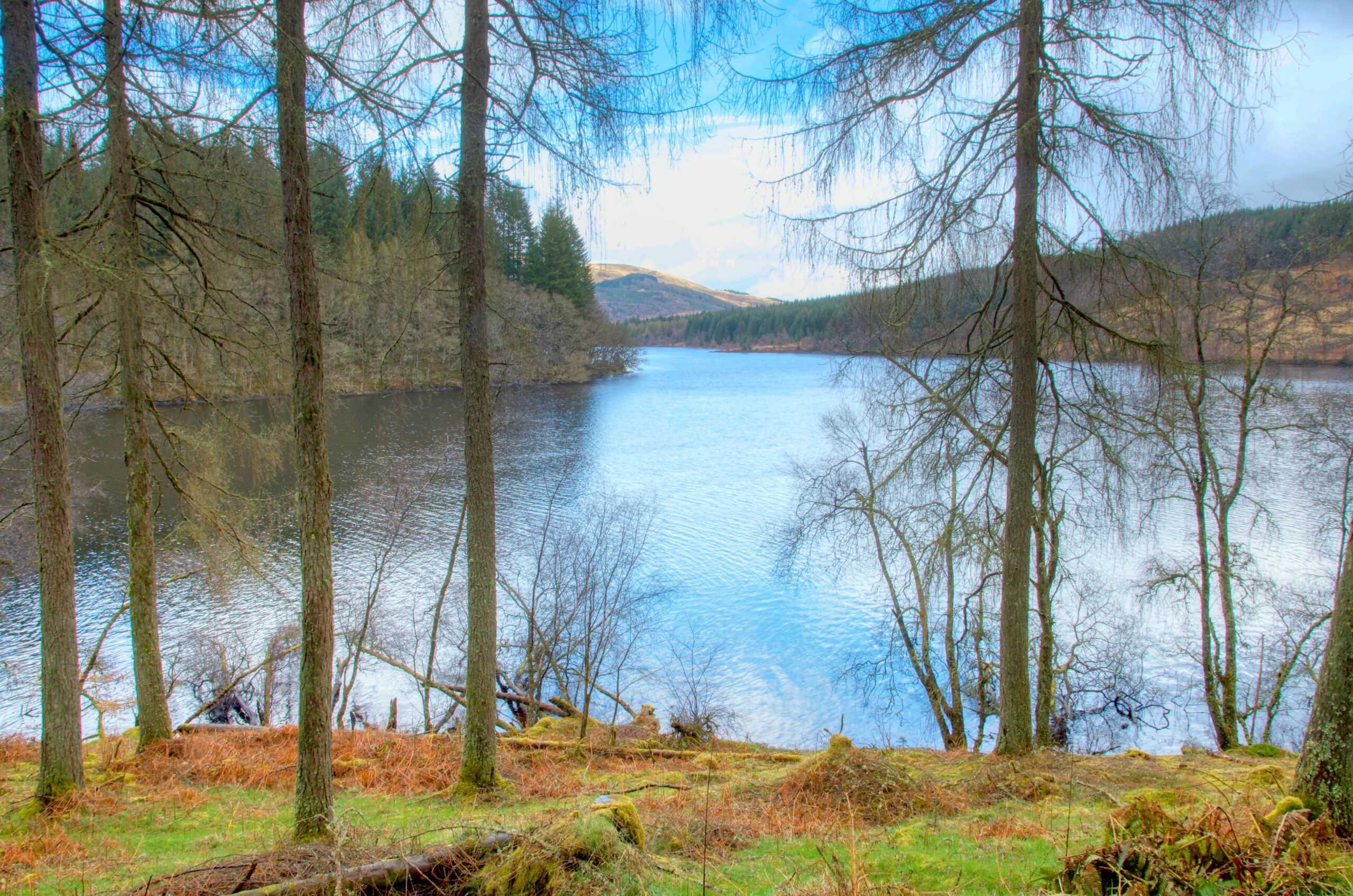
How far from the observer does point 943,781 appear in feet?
21.5

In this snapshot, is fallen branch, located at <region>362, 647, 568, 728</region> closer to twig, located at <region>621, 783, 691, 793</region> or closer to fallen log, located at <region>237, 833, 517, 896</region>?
twig, located at <region>621, 783, 691, 793</region>

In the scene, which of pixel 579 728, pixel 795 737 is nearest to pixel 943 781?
pixel 579 728

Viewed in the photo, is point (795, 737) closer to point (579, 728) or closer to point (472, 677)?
point (579, 728)

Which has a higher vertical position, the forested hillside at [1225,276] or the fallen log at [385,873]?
the forested hillside at [1225,276]

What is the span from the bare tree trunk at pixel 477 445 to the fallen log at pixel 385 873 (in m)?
3.18

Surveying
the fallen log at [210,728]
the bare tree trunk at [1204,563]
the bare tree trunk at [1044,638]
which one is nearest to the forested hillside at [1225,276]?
the bare tree trunk at [1204,563]

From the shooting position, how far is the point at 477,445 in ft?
22.3

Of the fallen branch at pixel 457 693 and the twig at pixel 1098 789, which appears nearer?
the twig at pixel 1098 789

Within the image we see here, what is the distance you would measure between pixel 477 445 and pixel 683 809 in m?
3.70

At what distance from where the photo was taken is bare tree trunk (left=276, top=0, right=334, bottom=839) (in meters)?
4.56

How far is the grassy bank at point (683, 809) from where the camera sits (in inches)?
148

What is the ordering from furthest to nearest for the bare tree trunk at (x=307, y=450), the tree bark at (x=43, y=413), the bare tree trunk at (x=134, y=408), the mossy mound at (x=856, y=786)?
1. the bare tree trunk at (x=134, y=408)
2. the mossy mound at (x=856, y=786)
3. the tree bark at (x=43, y=413)
4. the bare tree trunk at (x=307, y=450)

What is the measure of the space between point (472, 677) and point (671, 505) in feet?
55.6

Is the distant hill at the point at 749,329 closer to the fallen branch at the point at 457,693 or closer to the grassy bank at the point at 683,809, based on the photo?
the fallen branch at the point at 457,693
